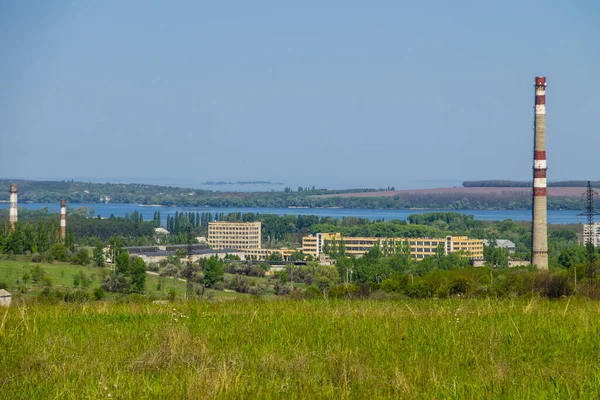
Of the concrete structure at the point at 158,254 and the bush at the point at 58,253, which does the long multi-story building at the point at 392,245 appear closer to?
the concrete structure at the point at 158,254

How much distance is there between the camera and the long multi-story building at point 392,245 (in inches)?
3196

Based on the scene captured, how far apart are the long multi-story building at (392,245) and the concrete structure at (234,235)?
55.0 feet

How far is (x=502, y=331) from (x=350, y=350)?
1.54m

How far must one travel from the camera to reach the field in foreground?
532 cm

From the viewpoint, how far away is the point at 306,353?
20.4ft

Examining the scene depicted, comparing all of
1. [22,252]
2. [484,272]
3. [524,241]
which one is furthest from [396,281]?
[524,241]

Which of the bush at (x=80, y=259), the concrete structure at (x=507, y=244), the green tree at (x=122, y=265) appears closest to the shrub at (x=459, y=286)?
the green tree at (x=122, y=265)

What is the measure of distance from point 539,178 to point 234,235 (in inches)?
2863

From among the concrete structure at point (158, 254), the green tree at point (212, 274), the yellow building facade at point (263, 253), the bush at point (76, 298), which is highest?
the bush at point (76, 298)

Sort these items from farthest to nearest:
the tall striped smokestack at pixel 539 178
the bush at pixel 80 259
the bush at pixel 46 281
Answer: the bush at pixel 80 259
the bush at pixel 46 281
the tall striped smokestack at pixel 539 178

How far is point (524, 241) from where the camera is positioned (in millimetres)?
90875

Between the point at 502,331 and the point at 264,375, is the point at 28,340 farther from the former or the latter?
the point at 502,331

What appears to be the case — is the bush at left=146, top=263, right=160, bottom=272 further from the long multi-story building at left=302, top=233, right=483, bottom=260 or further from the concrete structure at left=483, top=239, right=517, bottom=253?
the concrete structure at left=483, top=239, right=517, bottom=253

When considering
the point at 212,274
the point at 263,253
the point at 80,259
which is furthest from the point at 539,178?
the point at 263,253
